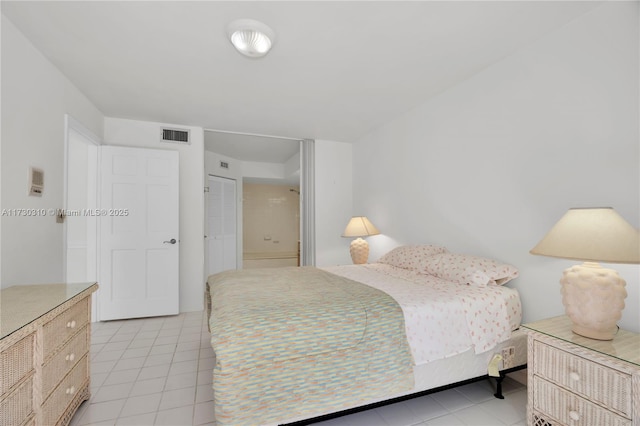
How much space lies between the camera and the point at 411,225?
129 inches

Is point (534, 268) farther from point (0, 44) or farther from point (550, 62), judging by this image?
point (0, 44)

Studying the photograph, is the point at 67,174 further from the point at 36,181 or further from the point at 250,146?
the point at 250,146

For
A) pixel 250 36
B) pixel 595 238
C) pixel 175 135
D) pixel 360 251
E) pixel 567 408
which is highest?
pixel 250 36

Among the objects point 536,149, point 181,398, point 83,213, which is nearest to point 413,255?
point 536,149

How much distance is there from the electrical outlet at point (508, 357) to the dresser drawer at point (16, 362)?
256 cm

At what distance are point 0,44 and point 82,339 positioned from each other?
1.90 meters

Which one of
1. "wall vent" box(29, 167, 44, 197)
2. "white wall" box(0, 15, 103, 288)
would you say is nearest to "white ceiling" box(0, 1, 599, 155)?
"white wall" box(0, 15, 103, 288)

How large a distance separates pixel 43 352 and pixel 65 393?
0.43 metres

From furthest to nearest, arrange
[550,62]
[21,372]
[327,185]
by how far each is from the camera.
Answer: [327,185] < [550,62] < [21,372]

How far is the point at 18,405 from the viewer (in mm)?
1178

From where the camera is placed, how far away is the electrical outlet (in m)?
1.90

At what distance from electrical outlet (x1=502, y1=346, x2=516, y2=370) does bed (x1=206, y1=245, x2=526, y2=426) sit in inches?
0.5

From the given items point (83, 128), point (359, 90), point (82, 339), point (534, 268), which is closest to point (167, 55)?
point (83, 128)

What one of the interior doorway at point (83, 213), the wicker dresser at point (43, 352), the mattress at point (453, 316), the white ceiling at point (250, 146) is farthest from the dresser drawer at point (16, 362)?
the white ceiling at point (250, 146)
